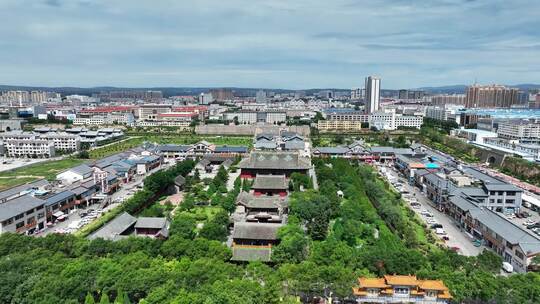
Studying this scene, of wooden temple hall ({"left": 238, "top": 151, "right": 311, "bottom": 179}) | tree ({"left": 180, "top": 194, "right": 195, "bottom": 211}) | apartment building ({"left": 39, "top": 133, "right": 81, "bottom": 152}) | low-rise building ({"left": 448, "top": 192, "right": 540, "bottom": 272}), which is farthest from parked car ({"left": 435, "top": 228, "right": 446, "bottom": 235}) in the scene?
apartment building ({"left": 39, "top": 133, "right": 81, "bottom": 152})

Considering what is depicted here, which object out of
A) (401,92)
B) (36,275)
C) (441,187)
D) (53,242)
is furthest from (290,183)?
(401,92)

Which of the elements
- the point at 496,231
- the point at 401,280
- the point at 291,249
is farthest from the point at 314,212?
the point at 496,231

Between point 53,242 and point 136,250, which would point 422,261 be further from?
point 53,242

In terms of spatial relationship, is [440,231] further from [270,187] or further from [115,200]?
[115,200]

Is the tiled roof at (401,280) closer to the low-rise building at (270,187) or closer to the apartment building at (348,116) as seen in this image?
the low-rise building at (270,187)

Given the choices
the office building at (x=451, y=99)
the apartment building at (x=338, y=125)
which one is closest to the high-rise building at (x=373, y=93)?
the office building at (x=451, y=99)

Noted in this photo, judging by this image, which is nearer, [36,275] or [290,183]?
[36,275]
